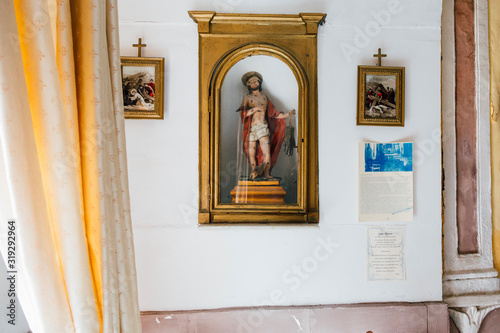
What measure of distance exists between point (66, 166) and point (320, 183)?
119 centimetres

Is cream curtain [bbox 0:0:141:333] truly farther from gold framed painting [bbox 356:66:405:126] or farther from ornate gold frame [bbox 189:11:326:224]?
gold framed painting [bbox 356:66:405:126]

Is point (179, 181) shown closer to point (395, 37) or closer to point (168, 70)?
point (168, 70)

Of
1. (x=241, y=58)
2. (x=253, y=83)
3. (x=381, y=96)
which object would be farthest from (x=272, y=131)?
(x=381, y=96)

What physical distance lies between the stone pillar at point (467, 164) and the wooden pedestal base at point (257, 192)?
0.92m

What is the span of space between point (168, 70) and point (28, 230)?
3.67 ft

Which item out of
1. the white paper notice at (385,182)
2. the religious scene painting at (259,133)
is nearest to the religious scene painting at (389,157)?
the white paper notice at (385,182)

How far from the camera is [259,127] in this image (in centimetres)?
173

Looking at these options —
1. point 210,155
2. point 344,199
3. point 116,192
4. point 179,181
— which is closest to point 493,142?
point 344,199

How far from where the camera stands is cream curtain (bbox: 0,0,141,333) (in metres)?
0.79

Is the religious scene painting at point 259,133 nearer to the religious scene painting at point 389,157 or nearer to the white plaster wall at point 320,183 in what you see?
the white plaster wall at point 320,183

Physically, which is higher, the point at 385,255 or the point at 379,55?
the point at 379,55

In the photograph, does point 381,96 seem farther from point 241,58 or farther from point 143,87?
point 143,87

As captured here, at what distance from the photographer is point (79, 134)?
102 cm

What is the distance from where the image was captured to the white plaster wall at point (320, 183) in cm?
170
